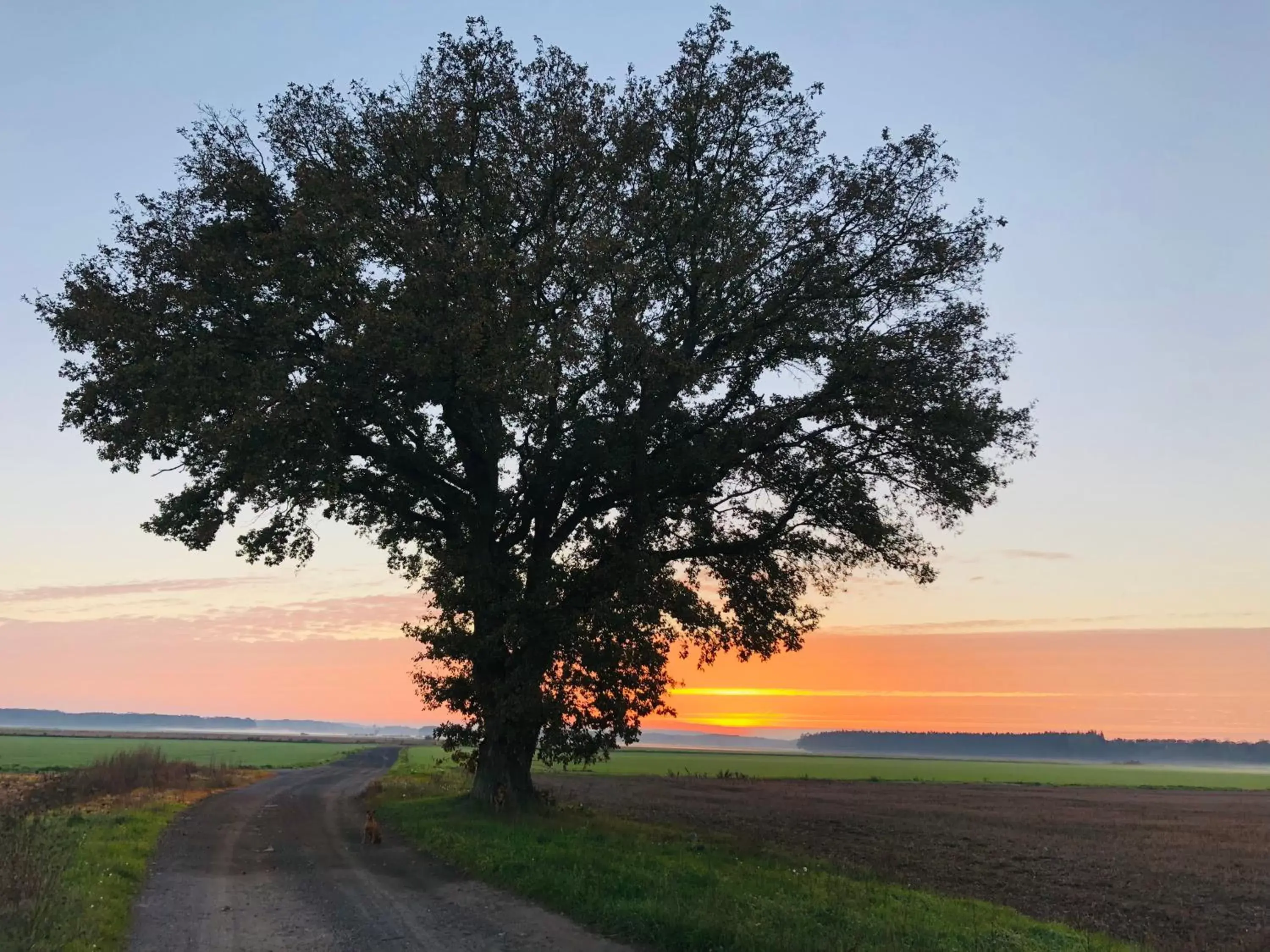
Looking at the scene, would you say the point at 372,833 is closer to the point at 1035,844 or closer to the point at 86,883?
the point at 86,883

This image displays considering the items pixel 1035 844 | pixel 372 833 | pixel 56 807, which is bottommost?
pixel 1035 844

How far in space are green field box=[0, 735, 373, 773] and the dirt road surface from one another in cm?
2520

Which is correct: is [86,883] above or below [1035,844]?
above

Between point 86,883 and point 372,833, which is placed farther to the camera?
point 372,833

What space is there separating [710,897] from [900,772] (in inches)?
4373

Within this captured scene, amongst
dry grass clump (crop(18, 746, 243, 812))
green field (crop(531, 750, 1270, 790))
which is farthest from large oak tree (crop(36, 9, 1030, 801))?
green field (crop(531, 750, 1270, 790))

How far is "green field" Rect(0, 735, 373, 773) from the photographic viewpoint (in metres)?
74.1

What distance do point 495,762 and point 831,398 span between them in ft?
47.5

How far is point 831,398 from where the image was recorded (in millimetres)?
26344

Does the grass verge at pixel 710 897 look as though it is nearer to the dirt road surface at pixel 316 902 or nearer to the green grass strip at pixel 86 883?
the dirt road surface at pixel 316 902

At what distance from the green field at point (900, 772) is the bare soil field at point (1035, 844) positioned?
19.9 meters

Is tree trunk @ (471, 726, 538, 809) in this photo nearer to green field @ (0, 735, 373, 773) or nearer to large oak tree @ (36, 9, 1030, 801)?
large oak tree @ (36, 9, 1030, 801)

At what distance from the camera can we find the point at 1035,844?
113ft

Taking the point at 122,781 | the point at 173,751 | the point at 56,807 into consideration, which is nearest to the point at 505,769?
the point at 56,807
